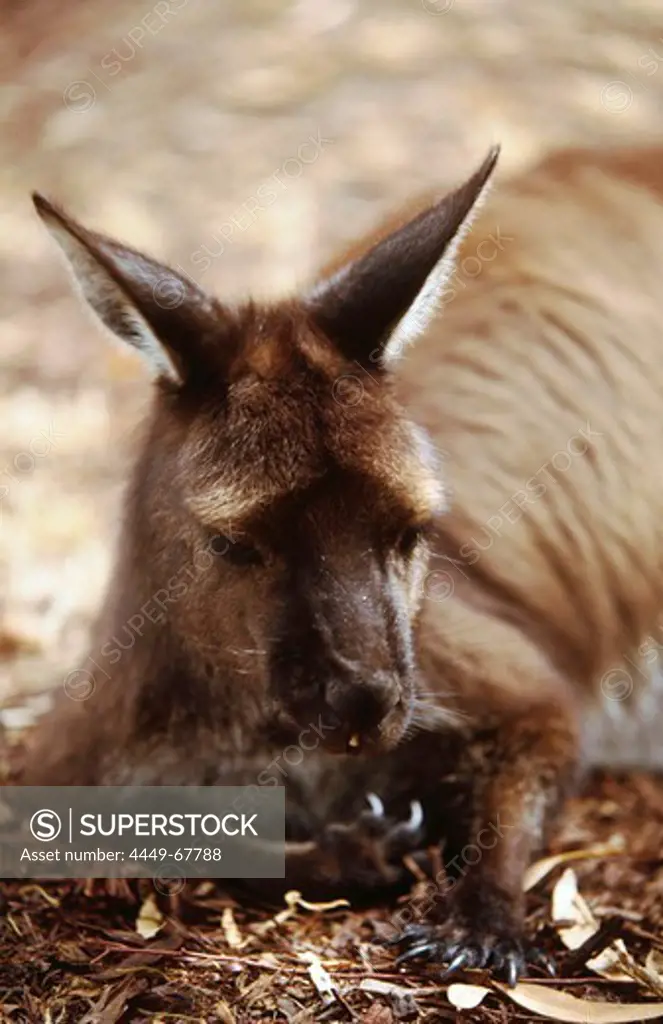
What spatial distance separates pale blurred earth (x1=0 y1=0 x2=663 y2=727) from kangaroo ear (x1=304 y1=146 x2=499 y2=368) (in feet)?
3.40

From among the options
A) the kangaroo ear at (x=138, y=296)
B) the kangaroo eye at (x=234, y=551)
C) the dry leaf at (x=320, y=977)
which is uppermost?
the kangaroo ear at (x=138, y=296)

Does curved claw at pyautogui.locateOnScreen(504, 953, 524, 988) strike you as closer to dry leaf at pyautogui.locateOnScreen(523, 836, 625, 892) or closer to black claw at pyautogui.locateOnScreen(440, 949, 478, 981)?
black claw at pyautogui.locateOnScreen(440, 949, 478, 981)

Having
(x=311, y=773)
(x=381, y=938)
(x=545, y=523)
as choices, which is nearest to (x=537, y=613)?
(x=545, y=523)

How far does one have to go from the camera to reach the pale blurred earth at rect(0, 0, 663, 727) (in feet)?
12.0

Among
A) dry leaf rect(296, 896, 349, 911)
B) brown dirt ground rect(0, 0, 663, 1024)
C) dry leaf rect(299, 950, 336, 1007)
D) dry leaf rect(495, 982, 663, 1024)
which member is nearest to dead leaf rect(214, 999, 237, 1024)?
dry leaf rect(299, 950, 336, 1007)

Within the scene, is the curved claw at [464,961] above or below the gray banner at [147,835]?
below

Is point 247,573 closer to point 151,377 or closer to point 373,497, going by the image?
point 373,497

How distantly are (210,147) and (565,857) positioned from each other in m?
2.35

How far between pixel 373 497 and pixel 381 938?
0.97m

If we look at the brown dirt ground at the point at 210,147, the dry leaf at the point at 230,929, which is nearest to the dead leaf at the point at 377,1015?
the dry leaf at the point at 230,929

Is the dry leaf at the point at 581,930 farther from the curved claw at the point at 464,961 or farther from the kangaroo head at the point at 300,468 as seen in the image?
the kangaroo head at the point at 300,468

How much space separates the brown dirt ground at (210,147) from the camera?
363 cm

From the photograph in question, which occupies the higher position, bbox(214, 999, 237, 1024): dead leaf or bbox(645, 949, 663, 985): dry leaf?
bbox(645, 949, 663, 985): dry leaf

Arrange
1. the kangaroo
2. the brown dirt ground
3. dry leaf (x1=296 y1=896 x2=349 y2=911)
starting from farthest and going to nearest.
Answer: the brown dirt ground
dry leaf (x1=296 y1=896 x2=349 y2=911)
the kangaroo
